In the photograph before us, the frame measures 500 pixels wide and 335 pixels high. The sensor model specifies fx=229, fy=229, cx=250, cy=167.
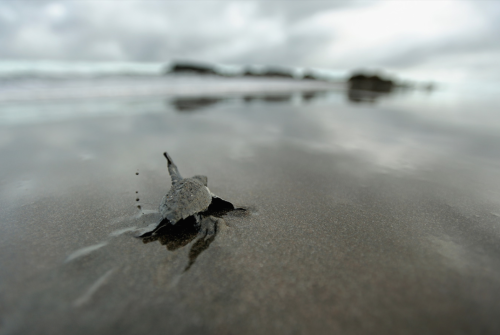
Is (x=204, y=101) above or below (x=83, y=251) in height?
above

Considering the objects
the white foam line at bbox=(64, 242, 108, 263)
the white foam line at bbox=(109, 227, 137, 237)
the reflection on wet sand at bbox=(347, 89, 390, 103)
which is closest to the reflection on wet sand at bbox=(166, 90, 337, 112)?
the reflection on wet sand at bbox=(347, 89, 390, 103)

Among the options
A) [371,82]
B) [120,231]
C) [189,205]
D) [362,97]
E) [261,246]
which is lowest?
[261,246]

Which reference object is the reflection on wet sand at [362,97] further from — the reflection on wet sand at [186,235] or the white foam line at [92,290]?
the white foam line at [92,290]

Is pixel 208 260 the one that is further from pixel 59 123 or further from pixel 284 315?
pixel 59 123

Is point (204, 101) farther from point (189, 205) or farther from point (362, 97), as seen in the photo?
point (362, 97)

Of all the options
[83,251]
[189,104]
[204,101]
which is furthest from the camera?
[204,101]

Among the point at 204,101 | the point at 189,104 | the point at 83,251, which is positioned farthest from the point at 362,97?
the point at 83,251

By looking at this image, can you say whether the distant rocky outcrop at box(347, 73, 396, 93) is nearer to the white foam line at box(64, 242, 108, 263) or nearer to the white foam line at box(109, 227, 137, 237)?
the white foam line at box(109, 227, 137, 237)

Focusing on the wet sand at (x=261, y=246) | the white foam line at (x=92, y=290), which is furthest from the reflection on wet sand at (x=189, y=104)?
the white foam line at (x=92, y=290)

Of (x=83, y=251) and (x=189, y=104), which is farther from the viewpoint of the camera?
(x=189, y=104)
